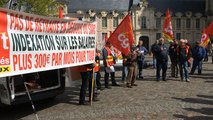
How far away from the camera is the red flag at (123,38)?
1298cm

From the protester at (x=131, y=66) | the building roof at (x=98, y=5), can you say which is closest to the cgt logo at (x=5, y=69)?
the protester at (x=131, y=66)

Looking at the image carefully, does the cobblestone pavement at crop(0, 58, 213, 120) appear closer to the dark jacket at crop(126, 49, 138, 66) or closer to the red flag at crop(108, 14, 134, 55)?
the dark jacket at crop(126, 49, 138, 66)

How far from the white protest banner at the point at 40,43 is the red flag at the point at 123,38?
2.69m

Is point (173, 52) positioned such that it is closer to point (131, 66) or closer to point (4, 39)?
point (131, 66)

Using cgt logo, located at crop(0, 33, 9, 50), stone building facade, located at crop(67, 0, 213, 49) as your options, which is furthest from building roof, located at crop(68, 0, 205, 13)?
cgt logo, located at crop(0, 33, 9, 50)

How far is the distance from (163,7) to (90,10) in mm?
16309

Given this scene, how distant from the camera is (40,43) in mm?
8031

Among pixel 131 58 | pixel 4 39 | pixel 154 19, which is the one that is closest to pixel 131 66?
pixel 131 58

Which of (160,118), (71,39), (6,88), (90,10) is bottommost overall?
(160,118)

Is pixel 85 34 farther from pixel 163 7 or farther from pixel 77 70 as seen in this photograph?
pixel 163 7

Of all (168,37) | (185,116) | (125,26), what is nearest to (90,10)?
(168,37)

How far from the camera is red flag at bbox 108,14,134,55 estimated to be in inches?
511

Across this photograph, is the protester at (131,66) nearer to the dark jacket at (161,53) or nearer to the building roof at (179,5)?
the dark jacket at (161,53)

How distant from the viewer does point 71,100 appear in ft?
36.1
